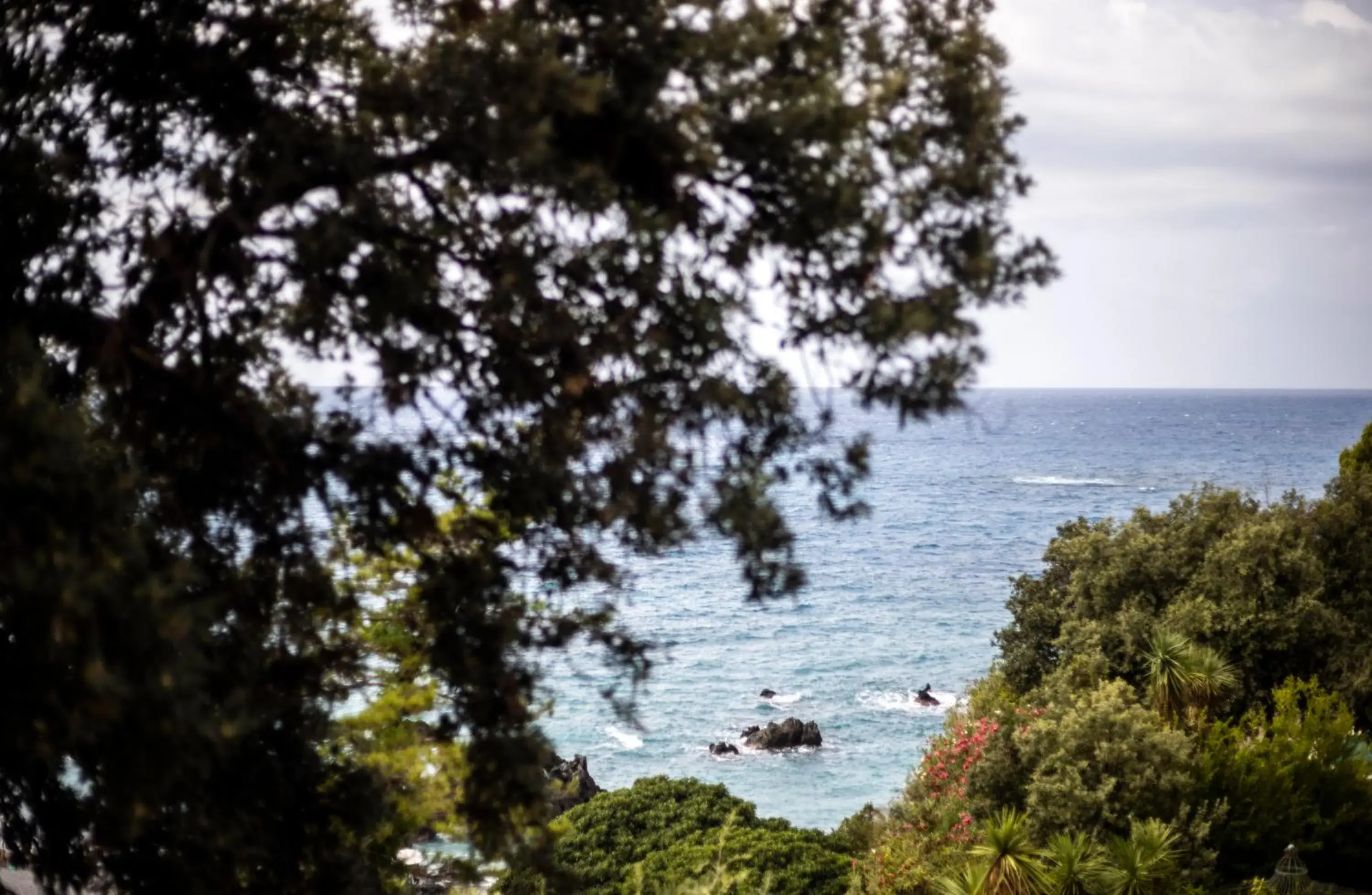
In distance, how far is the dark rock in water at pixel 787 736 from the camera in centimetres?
3325

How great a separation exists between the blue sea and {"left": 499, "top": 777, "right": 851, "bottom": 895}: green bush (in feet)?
9.69

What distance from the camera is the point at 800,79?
16.0ft

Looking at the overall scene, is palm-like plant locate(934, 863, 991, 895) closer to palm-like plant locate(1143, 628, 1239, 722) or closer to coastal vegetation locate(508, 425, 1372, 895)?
coastal vegetation locate(508, 425, 1372, 895)

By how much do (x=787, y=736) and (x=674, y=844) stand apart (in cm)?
1780

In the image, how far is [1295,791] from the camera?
1446 centimetres

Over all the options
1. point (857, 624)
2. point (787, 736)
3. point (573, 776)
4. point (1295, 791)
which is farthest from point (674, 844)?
point (857, 624)

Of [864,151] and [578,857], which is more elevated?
[864,151]

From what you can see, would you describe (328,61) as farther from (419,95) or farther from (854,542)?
(854,542)

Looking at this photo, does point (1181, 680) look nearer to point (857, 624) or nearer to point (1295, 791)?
point (1295, 791)

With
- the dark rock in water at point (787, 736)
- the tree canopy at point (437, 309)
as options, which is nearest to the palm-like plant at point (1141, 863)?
the tree canopy at point (437, 309)

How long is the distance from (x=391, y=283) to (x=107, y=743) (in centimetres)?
215

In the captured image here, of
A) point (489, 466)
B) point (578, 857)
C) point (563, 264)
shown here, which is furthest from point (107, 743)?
point (578, 857)

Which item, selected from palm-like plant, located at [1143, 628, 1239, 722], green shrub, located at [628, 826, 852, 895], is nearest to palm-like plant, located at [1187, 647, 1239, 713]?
palm-like plant, located at [1143, 628, 1239, 722]

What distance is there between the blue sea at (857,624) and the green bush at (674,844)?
295 centimetres
